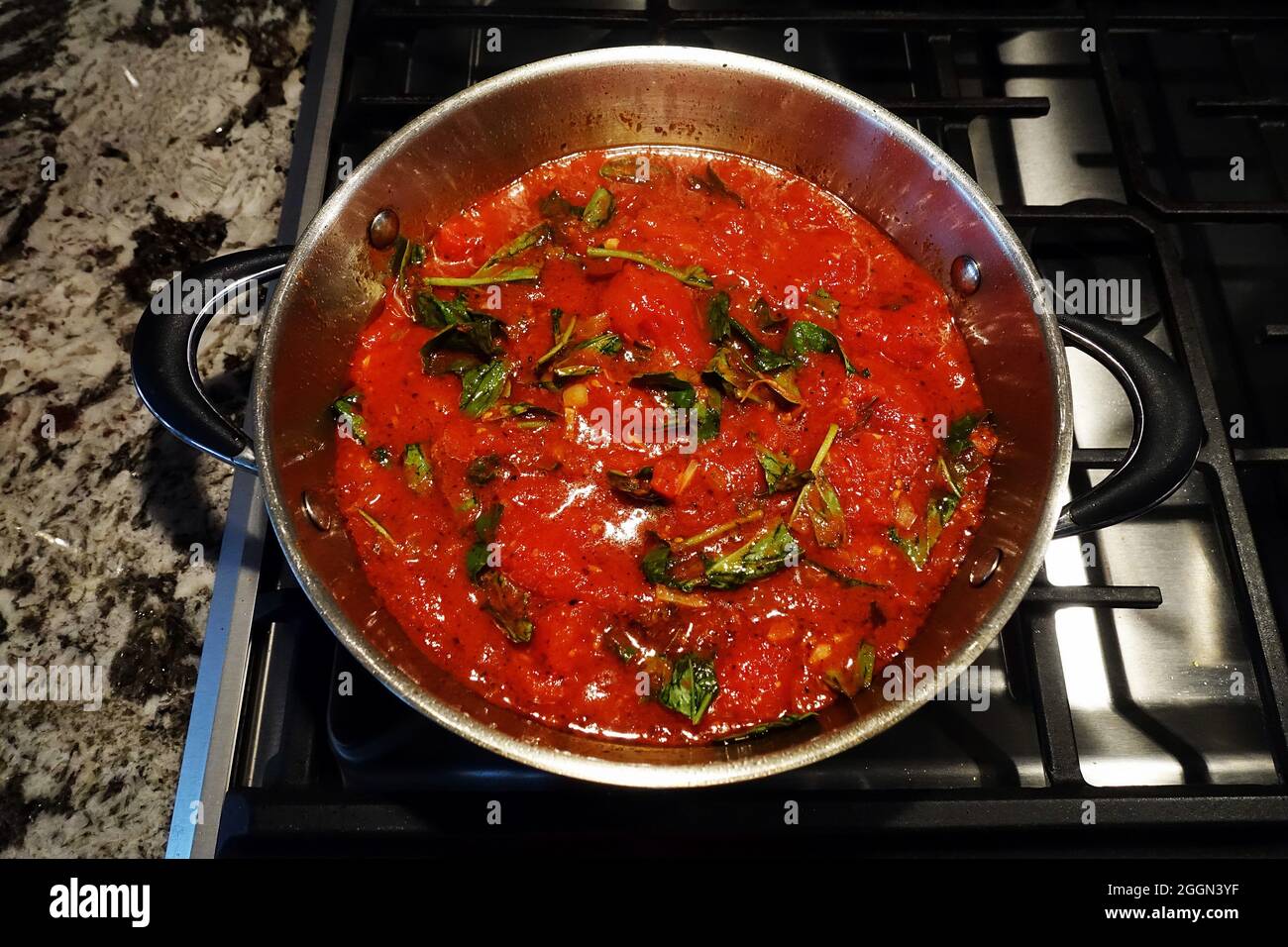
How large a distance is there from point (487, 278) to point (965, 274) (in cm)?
152

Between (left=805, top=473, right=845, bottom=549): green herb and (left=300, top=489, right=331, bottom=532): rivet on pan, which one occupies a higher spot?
(left=300, top=489, right=331, bottom=532): rivet on pan

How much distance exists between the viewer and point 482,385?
243 cm

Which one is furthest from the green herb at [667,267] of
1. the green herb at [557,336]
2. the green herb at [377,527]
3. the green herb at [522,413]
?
the green herb at [377,527]

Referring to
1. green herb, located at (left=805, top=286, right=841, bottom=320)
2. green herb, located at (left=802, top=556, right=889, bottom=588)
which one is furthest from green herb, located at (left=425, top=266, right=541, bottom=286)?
green herb, located at (left=802, top=556, right=889, bottom=588)

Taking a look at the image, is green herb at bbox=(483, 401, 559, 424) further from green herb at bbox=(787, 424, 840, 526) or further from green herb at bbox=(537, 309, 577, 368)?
green herb at bbox=(787, 424, 840, 526)

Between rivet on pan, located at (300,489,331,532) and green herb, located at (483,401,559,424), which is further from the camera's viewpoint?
green herb, located at (483,401,559,424)

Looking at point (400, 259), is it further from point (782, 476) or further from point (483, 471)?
point (782, 476)

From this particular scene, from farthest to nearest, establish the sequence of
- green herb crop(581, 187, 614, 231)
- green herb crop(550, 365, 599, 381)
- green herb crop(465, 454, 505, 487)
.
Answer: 1. green herb crop(581, 187, 614, 231)
2. green herb crop(550, 365, 599, 381)
3. green herb crop(465, 454, 505, 487)

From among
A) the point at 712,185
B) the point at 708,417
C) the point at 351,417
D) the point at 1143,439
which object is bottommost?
the point at 1143,439

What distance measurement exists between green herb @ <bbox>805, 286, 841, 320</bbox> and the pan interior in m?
0.39

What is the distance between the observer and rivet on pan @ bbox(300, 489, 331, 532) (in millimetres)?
2191

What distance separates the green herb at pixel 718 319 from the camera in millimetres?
2510

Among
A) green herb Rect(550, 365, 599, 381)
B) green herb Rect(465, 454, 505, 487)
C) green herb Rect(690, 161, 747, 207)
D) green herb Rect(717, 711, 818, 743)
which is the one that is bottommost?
green herb Rect(717, 711, 818, 743)

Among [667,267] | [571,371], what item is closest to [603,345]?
[571,371]
